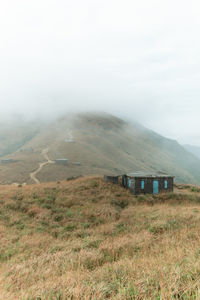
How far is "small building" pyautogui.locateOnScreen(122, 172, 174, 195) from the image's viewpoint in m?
21.4

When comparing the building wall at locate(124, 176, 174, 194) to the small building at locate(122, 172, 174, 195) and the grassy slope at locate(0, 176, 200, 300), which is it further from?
the grassy slope at locate(0, 176, 200, 300)

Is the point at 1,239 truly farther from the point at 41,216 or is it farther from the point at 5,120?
the point at 5,120

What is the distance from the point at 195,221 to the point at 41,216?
34.1 ft

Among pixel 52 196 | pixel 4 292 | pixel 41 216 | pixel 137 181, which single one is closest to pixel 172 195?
pixel 137 181

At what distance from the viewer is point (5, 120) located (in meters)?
199

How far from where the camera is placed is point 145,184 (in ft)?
71.6

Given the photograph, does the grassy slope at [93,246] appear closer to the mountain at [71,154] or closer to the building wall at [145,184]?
the building wall at [145,184]

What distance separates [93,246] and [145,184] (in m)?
16.1

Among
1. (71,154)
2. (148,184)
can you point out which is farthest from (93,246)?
(71,154)

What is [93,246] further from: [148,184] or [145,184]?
[148,184]

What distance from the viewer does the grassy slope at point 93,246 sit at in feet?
9.20

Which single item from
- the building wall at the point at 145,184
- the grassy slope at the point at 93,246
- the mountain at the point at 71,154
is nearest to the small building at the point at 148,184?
the building wall at the point at 145,184

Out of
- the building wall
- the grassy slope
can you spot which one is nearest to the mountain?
the building wall

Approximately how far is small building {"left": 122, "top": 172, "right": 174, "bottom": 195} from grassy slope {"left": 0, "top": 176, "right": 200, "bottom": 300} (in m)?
1.82
